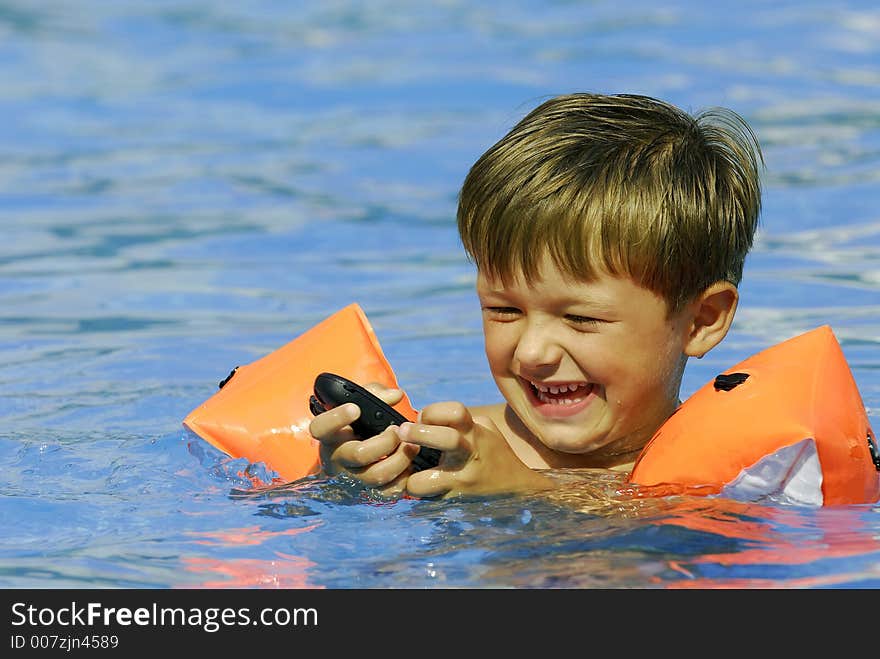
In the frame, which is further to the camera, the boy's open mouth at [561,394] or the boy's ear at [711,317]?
the boy's ear at [711,317]

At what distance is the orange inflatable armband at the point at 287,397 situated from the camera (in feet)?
13.6

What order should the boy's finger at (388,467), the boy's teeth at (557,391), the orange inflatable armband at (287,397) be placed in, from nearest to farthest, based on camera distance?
the boy's finger at (388,467), the boy's teeth at (557,391), the orange inflatable armband at (287,397)

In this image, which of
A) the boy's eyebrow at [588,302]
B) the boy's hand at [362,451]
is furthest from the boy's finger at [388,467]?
the boy's eyebrow at [588,302]

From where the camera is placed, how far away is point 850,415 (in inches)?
144

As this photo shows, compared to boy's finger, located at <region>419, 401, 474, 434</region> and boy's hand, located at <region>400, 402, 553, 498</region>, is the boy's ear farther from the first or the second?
boy's finger, located at <region>419, 401, 474, 434</region>

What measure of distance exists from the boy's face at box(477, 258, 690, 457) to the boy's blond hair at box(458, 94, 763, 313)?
5cm

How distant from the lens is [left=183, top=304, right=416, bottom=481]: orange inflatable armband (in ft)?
13.6

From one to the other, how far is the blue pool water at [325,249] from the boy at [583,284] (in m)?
0.18

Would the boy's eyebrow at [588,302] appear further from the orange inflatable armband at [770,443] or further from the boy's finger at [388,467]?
the boy's finger at [388,467]

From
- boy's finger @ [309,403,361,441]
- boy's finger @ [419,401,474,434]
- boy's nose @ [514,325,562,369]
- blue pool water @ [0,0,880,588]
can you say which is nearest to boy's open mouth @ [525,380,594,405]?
boy's nose @ [514,325,562,369]
